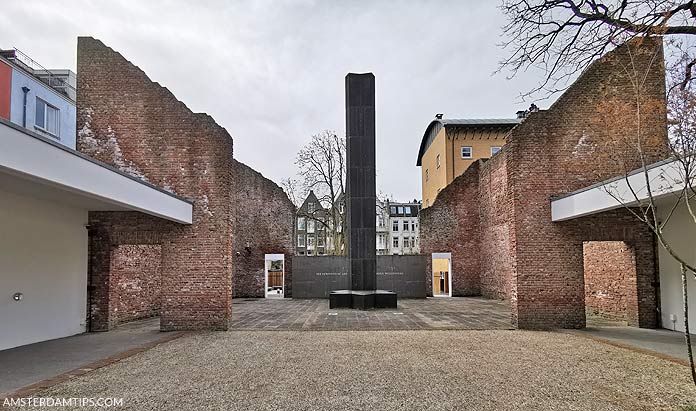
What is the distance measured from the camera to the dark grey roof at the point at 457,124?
93.4ft

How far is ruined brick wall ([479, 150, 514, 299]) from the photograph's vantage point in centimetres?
1733

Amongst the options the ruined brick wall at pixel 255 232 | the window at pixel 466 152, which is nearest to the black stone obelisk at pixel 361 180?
the ruined brick wall at pixel 255 232

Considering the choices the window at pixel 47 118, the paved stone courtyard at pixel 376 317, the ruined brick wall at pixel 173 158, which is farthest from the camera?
the window at pixel 47 118

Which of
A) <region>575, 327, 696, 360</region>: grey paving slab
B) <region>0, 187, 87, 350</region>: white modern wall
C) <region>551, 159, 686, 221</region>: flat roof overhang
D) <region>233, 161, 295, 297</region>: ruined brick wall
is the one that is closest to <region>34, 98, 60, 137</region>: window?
<region>233, 161, 295, 297</region>: ruined brick wall

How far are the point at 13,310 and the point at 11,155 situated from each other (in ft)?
15.8

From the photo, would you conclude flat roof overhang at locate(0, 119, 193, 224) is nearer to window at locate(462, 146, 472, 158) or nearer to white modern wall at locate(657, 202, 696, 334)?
white modern wall at locate(657, 202, 696, 334)

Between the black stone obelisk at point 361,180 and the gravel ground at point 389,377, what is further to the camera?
the black stone obelisk at point 361,180

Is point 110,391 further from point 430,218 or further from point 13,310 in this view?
point 430,218

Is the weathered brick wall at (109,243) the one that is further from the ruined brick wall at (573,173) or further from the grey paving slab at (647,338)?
the grey paving slab at (647,338)

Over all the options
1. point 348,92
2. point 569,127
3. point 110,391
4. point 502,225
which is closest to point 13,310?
point 110,391

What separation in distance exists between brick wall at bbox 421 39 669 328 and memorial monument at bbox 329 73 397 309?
5.12 m

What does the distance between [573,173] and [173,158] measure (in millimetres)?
9160

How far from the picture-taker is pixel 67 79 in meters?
21.0

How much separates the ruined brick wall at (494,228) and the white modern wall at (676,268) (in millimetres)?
5742
